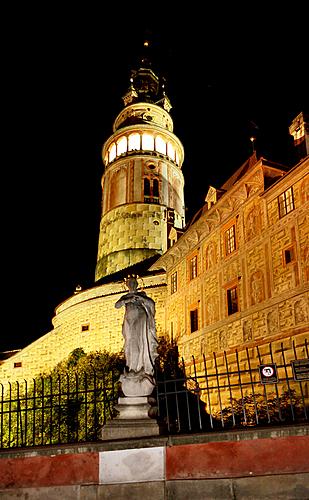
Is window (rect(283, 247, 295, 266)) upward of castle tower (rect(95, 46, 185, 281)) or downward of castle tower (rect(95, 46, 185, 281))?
downward

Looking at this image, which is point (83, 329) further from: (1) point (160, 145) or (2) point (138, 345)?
(2) point (138, 345)

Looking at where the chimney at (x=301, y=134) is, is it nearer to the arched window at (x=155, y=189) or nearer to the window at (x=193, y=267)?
the window at (x=193, y=267)

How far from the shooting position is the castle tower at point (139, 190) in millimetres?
35156

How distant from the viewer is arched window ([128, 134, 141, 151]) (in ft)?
125

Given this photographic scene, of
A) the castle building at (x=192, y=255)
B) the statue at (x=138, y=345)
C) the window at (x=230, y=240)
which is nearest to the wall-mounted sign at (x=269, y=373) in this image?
the statue at (x=138, y=345)

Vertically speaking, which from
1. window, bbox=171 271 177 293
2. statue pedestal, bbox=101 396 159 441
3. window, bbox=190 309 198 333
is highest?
window, bbox=171 271 177 293

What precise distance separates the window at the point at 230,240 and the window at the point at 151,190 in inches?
654

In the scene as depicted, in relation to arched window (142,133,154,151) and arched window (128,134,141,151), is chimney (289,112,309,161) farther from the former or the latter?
arched window (128,134,141,151)

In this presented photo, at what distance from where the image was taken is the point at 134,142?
126ft

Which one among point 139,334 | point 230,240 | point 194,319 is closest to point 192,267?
point 194,319

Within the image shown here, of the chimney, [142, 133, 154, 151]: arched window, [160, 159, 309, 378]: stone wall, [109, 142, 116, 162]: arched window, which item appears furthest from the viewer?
[109, 142, 116, 162]: arched window

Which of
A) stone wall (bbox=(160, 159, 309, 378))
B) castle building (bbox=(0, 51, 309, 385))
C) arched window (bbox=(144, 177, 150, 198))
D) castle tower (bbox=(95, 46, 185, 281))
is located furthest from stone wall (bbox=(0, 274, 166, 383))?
arched window (bbox=(144, 177, 150, 198))

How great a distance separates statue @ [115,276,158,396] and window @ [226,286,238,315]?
11405 millimetres

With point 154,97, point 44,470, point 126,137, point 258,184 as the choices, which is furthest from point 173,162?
point 44,470
